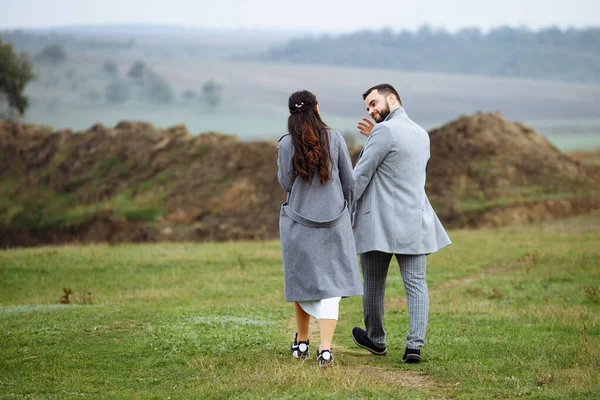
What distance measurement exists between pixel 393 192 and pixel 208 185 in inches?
1112

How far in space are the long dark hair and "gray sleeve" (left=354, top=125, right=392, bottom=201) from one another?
0.45 m

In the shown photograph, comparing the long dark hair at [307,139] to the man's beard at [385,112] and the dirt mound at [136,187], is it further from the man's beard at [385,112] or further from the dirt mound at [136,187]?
the dirt mound at [136,187]

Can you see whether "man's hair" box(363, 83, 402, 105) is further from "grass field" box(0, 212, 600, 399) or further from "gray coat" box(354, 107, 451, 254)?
"grass field" box(0, 212, 600, 399)

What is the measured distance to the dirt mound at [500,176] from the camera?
29266mm

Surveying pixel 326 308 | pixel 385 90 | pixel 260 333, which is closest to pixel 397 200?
pixel 385 90

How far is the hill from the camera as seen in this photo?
1201 inches

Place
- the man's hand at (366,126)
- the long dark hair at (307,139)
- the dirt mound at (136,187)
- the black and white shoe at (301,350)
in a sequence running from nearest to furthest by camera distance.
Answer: the long dark hair at (307,139) < the black and white shoe at (301,350) < the man's hand at (366,126) < the dirt mound at (136,187)

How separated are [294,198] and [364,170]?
2.29ft

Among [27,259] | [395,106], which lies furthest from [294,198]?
[27,259]

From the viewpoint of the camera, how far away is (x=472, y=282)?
14.3 meters

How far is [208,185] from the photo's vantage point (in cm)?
3519

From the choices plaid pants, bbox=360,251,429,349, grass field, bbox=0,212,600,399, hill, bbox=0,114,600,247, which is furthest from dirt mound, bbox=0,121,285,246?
plaid pants, bbox=360,251,429,349

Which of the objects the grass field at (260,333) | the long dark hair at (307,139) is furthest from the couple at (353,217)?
the grass field at (260,333)

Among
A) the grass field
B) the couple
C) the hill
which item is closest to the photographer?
the grass field
